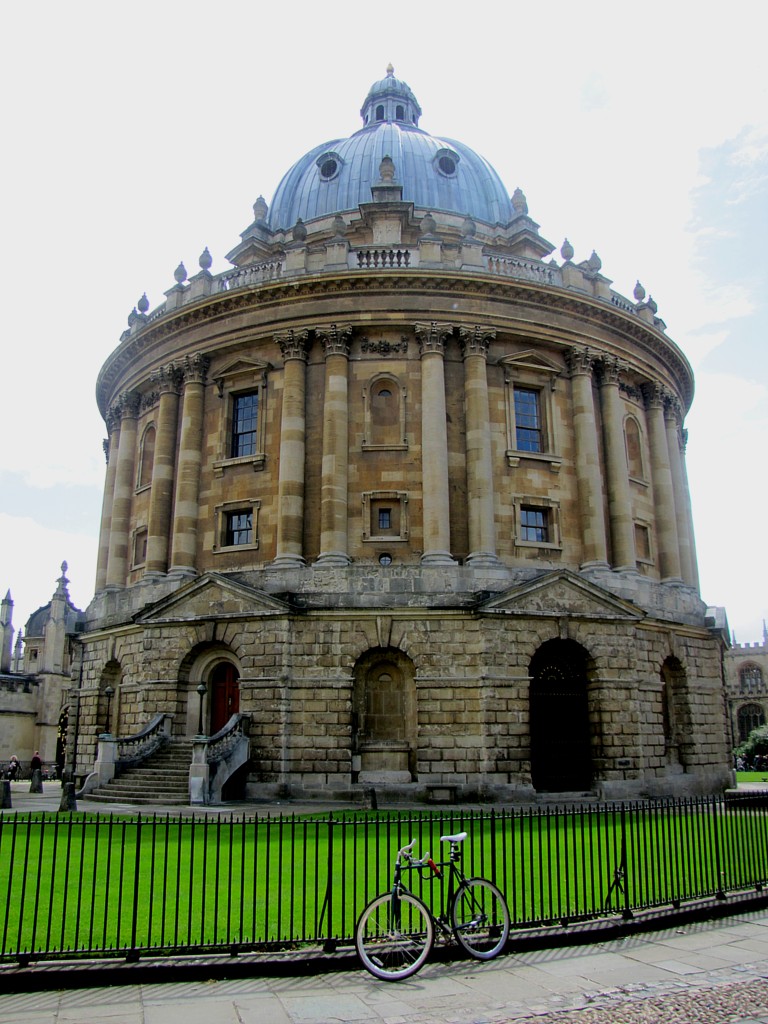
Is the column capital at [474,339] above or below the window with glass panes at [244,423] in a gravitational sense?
above

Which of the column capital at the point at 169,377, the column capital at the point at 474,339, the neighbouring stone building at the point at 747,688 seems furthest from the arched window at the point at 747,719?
the column capital at the point at 169,377

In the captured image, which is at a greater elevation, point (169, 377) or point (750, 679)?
point (169, 377)

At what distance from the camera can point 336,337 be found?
97.6ft

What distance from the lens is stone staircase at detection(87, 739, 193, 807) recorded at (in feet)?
78.4

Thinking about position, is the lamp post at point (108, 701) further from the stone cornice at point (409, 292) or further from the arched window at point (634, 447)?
the arched window at point (634, 447)

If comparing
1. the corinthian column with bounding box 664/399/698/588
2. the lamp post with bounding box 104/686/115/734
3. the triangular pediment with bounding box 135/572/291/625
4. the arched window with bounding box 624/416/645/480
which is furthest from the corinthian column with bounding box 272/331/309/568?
the corinthian column with bounding box 664/399/698/588

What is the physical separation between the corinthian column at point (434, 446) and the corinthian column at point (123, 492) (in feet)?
43.2

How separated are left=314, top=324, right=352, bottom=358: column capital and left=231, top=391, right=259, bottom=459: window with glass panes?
11.7 feet

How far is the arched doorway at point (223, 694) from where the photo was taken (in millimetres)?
28062

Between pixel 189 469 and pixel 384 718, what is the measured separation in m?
11.6

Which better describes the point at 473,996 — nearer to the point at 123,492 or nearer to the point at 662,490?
the point at 662,490

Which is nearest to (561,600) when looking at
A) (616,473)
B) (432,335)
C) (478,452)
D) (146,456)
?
(478,452)

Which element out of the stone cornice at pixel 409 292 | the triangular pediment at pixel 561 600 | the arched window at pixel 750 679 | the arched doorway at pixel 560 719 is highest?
the stone cornice at pixel 409 292

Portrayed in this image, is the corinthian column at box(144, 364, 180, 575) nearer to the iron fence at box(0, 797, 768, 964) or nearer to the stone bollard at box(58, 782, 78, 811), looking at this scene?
the stone bollard at box(58, 782, 78, 811)
